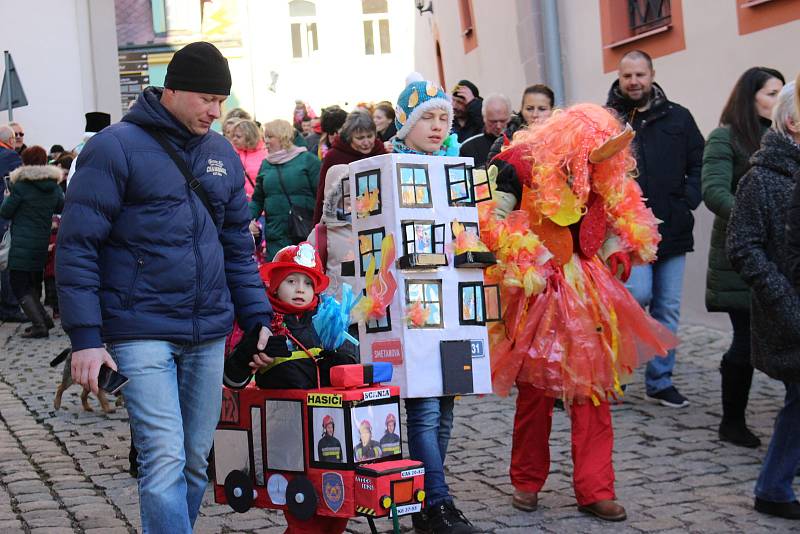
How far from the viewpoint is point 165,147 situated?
14.0 feet

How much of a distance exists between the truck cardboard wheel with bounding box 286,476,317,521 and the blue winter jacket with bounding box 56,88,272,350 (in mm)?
637

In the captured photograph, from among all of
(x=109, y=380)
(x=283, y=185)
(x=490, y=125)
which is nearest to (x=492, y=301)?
(x=109, y=380)

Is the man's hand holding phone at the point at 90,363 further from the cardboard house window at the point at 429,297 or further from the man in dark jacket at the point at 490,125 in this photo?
the man in dark jacket at the point at 490,125

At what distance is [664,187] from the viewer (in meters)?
8.23

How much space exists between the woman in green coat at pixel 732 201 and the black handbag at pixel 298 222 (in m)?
3.86

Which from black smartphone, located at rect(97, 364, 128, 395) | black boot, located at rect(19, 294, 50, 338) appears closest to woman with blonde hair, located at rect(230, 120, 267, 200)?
black boot, located at rect(19, 294, 50, 338)

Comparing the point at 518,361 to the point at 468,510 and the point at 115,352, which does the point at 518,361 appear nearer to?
the point at 468,510

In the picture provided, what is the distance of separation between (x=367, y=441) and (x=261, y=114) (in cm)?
3114

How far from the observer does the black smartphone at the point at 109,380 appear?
4031 millimetres

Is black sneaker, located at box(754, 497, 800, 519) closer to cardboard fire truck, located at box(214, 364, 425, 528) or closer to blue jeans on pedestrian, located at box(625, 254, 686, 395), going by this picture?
cardboard fire truck, located at box(214, 364, 425, 528)

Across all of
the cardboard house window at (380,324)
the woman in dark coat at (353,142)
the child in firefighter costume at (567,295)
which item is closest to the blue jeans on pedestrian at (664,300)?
the woman in dark coat at (353,142)

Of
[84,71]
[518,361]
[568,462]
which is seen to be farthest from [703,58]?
[84,71]

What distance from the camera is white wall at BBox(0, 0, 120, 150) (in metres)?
28.8

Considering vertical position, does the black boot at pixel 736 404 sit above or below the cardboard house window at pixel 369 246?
below
